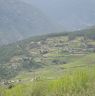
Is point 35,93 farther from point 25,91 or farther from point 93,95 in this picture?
point 93,95

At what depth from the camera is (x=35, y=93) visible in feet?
331

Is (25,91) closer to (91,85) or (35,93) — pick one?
(35,93)

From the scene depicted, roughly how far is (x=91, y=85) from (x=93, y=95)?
4.39m

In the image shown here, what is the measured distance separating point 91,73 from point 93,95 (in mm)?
12609

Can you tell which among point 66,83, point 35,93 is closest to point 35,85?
point 35,93

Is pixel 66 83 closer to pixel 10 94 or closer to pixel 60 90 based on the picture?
pixel 60 90

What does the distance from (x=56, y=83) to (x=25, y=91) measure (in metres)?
8.32

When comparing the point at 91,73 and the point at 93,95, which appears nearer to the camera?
the point at 93,95

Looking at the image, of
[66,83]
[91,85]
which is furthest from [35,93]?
[91,85]

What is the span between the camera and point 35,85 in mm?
101938

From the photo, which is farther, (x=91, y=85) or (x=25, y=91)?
(x=25, y=91)

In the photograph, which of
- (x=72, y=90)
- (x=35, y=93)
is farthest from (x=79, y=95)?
(x=35, y=93)

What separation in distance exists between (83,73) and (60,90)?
732cm

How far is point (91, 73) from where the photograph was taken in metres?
102
